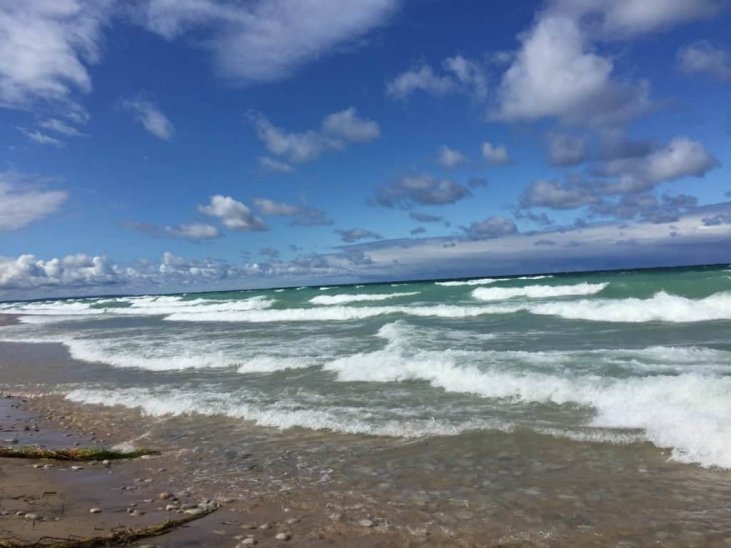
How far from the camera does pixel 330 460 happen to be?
251 inches

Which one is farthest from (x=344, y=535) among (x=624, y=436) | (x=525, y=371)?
(x=525, y=371)

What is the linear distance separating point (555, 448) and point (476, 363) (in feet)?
15.2

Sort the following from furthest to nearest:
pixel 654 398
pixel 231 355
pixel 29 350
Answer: pixel 29 350 < pixel 231 355 < pixel 654 398

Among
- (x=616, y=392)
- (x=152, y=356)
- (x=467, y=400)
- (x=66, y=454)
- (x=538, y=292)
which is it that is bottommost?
(x=467, y=400)

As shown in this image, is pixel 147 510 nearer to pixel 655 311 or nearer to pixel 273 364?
pixel 273 364

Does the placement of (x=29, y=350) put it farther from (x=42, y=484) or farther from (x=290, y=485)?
(x=290, y=485)

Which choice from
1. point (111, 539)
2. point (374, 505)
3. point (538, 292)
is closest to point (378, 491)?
point (374, 505)

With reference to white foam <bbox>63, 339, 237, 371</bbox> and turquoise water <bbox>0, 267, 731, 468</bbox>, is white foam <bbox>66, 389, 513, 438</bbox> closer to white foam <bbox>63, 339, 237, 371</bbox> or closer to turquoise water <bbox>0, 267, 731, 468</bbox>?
turquoise water <bbox>0, 267, 731, 468</bbox>

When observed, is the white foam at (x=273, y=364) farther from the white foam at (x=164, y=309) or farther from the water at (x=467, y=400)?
the white foam at (x=164, y=309)

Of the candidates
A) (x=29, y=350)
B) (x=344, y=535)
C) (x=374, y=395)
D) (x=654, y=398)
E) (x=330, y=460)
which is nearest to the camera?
(x=344, y=535)

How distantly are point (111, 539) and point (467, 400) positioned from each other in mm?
6217

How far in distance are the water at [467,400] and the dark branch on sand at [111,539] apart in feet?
5.97

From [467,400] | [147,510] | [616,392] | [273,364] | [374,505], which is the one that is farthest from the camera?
Answer: [273,364]

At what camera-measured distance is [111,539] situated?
4.04 m
